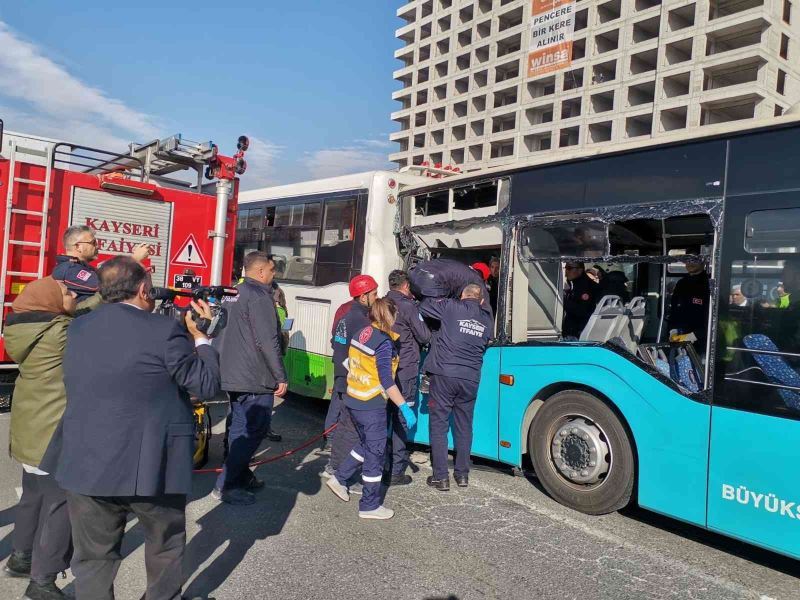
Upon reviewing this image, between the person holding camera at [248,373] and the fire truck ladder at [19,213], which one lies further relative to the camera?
the fire truck ladder at [19,213]

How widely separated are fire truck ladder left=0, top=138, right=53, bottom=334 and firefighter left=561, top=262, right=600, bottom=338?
18.9ft

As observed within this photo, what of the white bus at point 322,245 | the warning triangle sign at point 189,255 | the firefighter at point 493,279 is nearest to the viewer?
the firefighter at point 493,279

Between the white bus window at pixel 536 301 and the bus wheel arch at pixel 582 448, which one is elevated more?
the white bus window at pixel 536 301

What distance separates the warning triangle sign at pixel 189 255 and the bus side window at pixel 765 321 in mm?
6304

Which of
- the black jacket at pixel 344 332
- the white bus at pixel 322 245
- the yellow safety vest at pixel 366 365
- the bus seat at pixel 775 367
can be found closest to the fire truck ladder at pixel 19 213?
the white bus at pixel 322 245

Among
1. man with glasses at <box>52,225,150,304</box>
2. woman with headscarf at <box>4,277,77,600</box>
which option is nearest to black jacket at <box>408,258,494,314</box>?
man with glasses at <box>52,225,150,304</box>

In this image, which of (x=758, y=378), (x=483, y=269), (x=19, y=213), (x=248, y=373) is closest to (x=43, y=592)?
(x=248, y=373)

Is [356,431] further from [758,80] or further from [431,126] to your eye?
[431,126]

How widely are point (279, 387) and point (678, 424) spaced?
2.97 metres

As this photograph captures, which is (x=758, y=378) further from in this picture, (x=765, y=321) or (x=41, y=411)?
(x=41, y=411)

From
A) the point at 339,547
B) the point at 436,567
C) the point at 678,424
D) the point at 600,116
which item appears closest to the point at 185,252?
the point at 339,547

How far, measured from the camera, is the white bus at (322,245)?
7250mm

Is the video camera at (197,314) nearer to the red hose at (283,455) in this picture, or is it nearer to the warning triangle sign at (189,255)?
the red hose at (283,455)

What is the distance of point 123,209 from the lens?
7.35 metres
